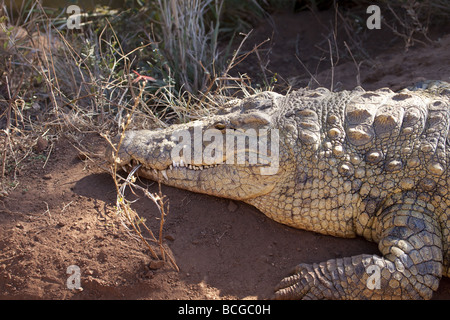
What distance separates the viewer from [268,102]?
3.48 meters

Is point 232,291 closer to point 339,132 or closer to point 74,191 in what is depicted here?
point 339,132

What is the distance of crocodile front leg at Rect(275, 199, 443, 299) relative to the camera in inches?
109

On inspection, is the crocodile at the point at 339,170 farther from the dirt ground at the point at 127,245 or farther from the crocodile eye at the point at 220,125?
the dirt ground at the point at 127,245

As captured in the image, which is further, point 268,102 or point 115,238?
point 268,102

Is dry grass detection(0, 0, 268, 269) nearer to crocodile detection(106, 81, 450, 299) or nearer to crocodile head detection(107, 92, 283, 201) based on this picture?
crocodile head detection(107, 92, 283, 201)

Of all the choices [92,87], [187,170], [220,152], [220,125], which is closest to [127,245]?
[187,170]

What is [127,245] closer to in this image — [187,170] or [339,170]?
[187,170]

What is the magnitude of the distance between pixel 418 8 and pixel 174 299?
14.6ft

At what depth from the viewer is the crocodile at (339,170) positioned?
283 centimetres

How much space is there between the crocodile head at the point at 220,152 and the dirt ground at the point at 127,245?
19cm

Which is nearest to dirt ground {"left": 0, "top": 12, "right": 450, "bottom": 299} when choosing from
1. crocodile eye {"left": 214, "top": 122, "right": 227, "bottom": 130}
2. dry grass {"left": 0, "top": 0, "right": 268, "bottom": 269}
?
dry grass {"left": 0, "top": 0, "right": 268, "bottom": 269}

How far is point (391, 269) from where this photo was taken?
109 inches

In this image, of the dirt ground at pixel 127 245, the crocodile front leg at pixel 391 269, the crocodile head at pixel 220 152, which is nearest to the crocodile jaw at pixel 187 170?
the crocodile head at pixel 220 152

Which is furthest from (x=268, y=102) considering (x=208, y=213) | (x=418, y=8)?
(x=418, y=8)
